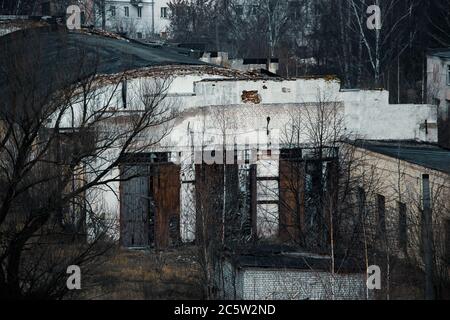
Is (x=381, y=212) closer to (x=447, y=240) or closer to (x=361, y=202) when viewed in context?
(x=361, y=202)

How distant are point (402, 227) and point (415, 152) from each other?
2.47m

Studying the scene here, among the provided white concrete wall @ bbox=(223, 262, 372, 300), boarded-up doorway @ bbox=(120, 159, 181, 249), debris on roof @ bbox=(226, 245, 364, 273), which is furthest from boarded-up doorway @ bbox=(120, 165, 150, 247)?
white concrete wall @ bbox=(223, 262, 372, 300)

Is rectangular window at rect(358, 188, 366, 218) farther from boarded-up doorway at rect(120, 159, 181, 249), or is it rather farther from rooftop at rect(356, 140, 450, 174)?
boarded-up doorway at rect(120, 159, 181, 249)

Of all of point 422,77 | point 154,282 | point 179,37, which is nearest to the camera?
point 154,282

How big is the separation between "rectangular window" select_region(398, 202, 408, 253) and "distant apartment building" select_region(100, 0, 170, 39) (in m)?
39.1

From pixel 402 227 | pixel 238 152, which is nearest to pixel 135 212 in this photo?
pixel 238 152

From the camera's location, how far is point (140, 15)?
59844 millimetres

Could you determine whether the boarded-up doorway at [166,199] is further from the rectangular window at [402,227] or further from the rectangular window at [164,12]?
the rectangular window at [164,12]

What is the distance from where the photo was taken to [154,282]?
16.3m

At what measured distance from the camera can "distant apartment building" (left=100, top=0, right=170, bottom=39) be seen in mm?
56406

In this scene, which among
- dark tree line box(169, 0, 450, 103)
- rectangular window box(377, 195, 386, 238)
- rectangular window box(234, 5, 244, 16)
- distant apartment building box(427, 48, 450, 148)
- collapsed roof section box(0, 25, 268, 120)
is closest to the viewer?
collapsed roof section box(0, 25, 268, 120)
